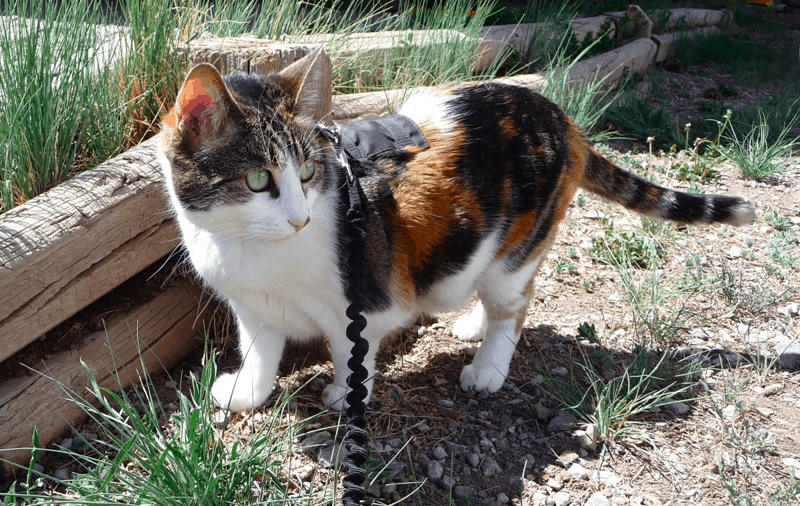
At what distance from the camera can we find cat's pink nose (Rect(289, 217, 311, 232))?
5.38 ft

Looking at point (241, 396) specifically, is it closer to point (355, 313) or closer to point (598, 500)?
point (355, 313)

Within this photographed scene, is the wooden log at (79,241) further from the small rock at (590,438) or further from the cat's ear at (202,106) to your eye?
the small rock at (590,438)

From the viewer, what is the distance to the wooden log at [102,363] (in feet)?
6.53

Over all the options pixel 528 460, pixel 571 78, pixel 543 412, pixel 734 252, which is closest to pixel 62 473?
pixel 528 460

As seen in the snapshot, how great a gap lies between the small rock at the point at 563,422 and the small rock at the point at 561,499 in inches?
10.4

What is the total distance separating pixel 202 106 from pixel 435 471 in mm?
1213

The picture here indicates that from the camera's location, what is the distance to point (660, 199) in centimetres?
243

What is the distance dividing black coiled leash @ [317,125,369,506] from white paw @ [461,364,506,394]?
1.95 feet

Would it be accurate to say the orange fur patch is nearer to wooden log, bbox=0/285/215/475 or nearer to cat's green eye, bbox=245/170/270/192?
cat's green eye, bbox=245/170/270/192

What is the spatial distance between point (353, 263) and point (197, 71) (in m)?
0.65

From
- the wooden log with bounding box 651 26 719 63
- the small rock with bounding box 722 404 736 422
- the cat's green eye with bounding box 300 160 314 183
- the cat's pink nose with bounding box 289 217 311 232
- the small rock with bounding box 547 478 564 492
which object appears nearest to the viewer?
the cat's pink nose with bounding box 289 217 311 232

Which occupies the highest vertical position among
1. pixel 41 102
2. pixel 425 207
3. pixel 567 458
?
pixel 41 102

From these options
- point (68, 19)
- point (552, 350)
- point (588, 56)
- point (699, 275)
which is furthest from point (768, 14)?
point (68, 19)

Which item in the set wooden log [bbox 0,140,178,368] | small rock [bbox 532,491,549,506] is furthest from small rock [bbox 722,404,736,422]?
wooden log [bbox 0,140,178,368]
